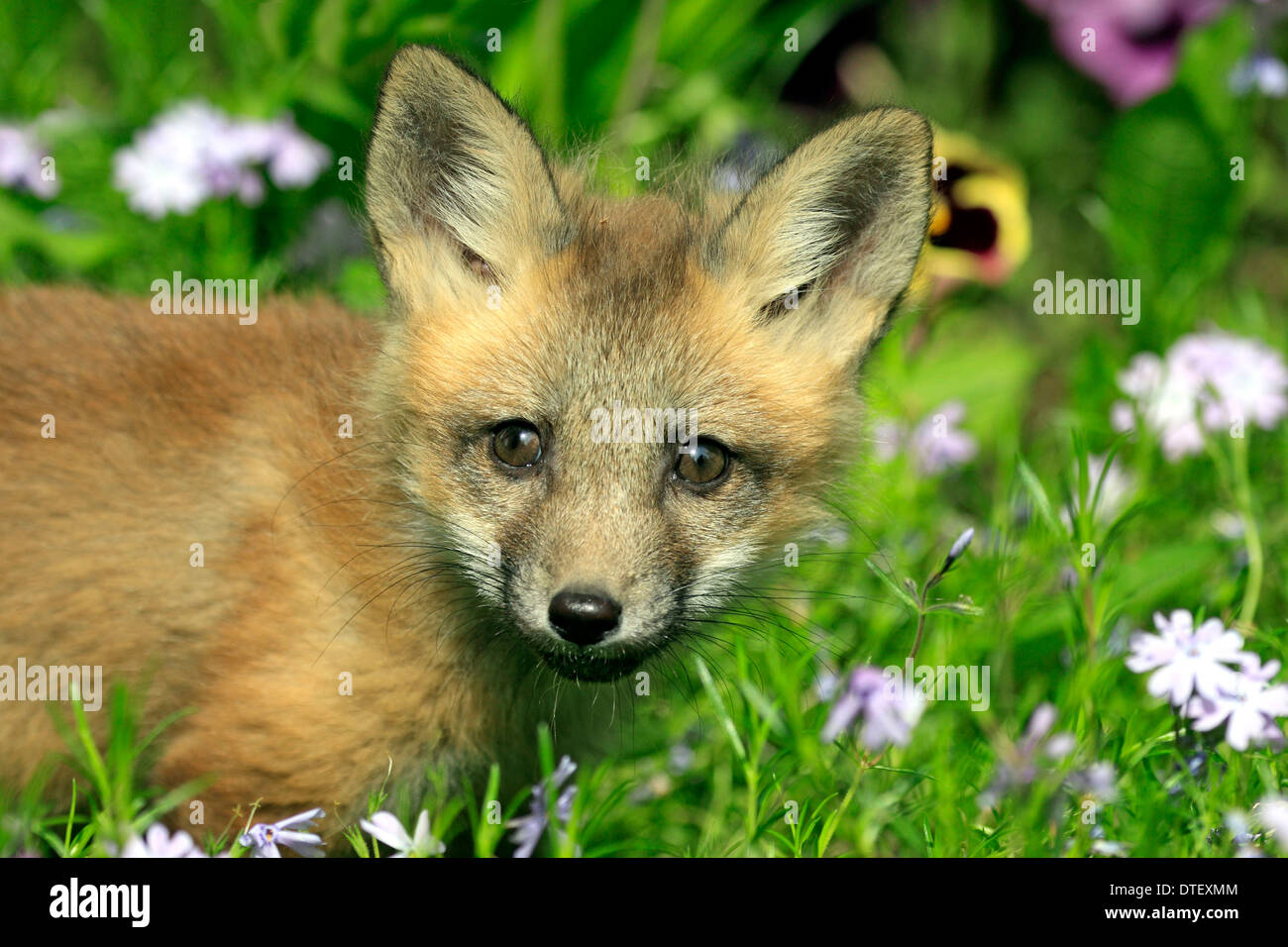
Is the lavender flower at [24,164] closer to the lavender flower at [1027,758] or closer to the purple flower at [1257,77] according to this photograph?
the lavender flower at [1027,758]

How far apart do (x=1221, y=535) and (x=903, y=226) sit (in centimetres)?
182

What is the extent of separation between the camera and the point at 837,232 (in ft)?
10.5

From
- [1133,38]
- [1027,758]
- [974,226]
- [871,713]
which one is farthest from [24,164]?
[1133,38]

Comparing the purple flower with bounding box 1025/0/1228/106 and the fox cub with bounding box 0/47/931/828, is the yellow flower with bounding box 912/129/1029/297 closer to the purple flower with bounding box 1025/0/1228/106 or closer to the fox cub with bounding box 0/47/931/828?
the purple flower with bounding box 1025/0/1228/106

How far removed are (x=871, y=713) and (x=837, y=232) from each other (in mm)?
1201

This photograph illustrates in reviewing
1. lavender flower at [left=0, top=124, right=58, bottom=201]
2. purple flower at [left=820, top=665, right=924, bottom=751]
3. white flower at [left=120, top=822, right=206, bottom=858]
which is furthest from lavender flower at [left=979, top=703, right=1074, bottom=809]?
lavender flower at [left=0, top=124, right=58, bottom=201]

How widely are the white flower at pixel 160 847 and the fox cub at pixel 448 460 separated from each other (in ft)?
0.72

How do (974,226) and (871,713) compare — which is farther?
(974,226)

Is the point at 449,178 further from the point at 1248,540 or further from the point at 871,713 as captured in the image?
the point at 1248,540

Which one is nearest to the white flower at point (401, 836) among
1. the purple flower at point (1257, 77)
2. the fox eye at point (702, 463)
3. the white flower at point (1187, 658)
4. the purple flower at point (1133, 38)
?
the fox eye at point (702, 463)

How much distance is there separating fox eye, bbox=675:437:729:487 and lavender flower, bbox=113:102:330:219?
250 cm

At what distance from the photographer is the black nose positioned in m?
2.61

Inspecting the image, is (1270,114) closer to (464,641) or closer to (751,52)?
(751,52)
